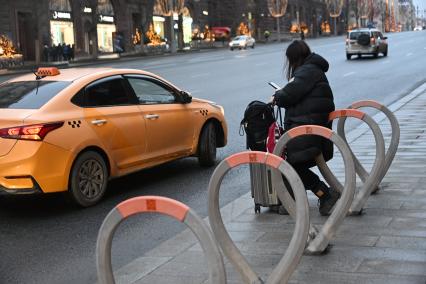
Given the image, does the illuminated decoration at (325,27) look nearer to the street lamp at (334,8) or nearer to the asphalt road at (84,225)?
the street lamp at (334,8)

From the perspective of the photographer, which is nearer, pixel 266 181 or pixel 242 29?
pixel 266 181

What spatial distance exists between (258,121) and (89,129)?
2.07 metres

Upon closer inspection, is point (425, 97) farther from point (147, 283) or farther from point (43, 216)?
point (147, 283)

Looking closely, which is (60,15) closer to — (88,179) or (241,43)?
(241,43)

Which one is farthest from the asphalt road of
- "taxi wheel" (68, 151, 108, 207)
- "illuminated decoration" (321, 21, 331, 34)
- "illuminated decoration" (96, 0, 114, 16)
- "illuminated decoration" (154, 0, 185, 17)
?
"illuminated decoration" (321, 21, 331, 34)

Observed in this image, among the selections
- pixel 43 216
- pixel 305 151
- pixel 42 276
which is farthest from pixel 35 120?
pixel 305 151

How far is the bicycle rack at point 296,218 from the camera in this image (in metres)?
3.79

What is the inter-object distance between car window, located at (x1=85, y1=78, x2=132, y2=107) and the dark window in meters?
0.30

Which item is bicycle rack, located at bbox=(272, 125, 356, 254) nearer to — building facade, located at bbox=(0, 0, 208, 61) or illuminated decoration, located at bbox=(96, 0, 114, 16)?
building facade, located at bbox=(0, 0, 208, 61)

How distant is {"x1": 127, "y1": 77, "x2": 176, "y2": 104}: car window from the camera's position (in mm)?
8344

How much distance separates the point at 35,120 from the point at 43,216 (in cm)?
102

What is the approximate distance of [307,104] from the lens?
236 inches

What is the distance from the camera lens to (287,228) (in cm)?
581

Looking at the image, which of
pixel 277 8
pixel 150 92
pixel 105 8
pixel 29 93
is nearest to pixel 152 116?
pixel 150 92
